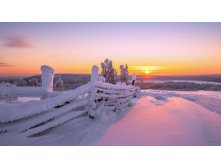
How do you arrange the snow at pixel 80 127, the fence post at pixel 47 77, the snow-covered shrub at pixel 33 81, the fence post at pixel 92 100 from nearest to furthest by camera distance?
the snow at pixel 80 127, the fence post at pixel 47 77, the fence post at pixel 92 100, the snow-covered shrub at pixel 33 81

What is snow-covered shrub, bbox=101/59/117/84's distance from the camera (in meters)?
16.4

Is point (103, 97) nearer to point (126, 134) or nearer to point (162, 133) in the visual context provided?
point (126, 134)

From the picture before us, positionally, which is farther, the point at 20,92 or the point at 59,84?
the point at 59,84

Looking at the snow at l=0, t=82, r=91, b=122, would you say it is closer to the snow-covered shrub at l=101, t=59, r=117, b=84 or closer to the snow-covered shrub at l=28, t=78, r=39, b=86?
the snow-covered shrub at l=28, t=78, r=39, b=86

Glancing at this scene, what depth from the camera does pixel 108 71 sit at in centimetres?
1647

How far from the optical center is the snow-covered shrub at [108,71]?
16422 mm

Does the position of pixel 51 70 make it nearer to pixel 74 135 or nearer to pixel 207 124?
pixel 74 135

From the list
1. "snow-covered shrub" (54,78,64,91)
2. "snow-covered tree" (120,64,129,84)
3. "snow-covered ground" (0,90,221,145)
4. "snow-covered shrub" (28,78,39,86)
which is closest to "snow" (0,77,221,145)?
"snow-covered ground" (0,90,221,145)

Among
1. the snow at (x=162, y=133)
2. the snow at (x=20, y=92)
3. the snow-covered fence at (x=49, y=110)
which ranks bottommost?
the snow at (x=162, y=133)

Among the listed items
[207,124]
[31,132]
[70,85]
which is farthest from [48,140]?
[70,85]

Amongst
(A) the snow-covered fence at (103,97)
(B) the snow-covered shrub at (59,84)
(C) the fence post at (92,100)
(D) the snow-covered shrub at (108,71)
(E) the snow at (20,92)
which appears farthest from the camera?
(D) the snow-covered shrub at (108,71)

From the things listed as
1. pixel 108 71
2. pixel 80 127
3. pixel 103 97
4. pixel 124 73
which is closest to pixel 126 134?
pixel 80 127

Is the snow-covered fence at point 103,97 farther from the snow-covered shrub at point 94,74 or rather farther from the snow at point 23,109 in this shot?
the snow at point 23,109

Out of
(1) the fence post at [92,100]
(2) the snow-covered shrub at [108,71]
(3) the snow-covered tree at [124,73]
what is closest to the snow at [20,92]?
(1) the fence post at [92,100]
